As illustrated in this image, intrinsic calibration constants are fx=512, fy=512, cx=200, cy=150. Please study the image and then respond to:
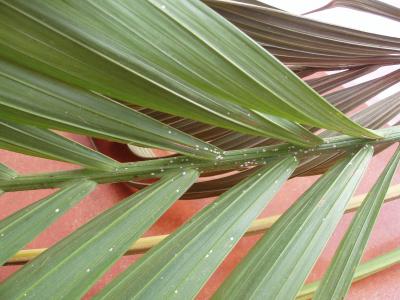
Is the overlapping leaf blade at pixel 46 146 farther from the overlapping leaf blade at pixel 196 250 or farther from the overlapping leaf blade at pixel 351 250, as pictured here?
the overlapping leaf blade at pixel 351 250

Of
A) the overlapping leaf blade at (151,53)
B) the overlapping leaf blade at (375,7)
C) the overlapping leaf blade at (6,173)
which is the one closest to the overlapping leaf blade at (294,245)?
the overlapping leaf blade at (151,53)

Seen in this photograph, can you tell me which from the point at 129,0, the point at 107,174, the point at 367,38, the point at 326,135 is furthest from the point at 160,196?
the point at 367,38

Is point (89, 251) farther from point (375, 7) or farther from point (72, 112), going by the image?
point (375, 7)

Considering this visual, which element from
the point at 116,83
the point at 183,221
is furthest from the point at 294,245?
the point at 183,221

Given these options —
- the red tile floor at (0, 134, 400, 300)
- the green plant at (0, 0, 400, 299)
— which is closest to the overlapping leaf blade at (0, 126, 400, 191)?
the green plant at (0, 0, 400, 299)

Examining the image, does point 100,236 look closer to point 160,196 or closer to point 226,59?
point 160,196
